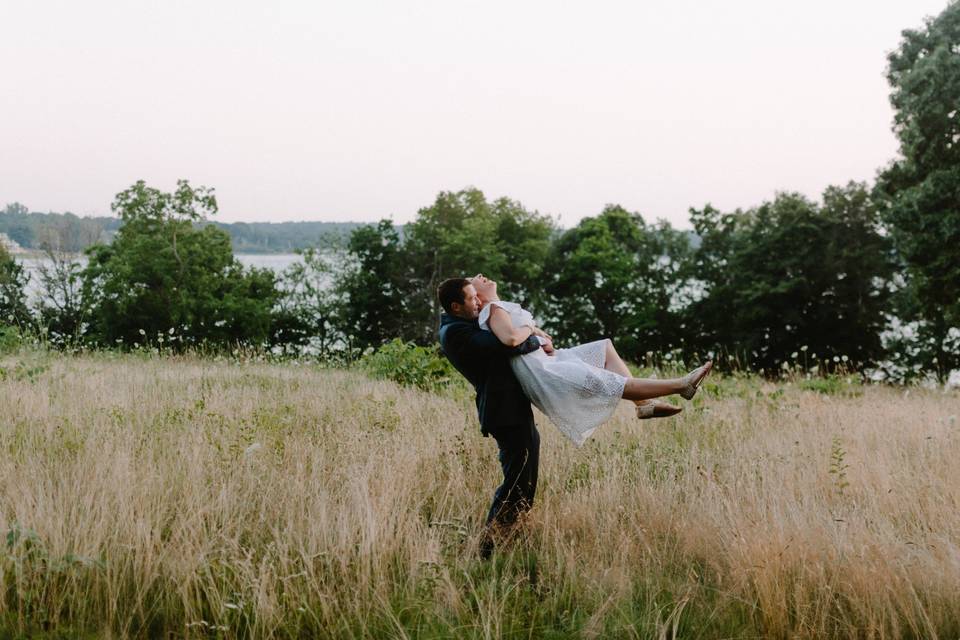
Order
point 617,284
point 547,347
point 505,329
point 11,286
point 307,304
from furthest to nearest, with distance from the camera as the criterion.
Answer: point 307,304 → point 617,284 → point 11,286 → point 547,347 → point 505,329

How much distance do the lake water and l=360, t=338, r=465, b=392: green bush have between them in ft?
83.0

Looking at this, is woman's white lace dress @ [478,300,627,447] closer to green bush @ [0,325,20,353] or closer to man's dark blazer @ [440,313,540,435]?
man's dark blazer @ [440,313,540,435]

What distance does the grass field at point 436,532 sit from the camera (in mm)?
3602

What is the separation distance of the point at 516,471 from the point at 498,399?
47cm

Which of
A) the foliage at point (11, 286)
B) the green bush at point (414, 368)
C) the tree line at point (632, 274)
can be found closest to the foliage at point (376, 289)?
the tree line at point (632, 274)

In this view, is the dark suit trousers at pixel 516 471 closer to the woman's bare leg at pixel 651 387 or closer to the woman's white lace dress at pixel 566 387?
the woman's white lace dress at pixel 566 387

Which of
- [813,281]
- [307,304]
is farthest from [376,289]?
[813,281]

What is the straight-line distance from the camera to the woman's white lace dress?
4.60m

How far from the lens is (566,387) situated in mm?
4613

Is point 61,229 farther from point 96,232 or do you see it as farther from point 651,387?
point 651,387

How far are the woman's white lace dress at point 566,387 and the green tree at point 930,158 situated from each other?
1973 cm

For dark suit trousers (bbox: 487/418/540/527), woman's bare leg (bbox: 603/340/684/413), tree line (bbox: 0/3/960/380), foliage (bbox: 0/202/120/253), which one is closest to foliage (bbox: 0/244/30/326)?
tree line (bbox: 0/3/960/380)

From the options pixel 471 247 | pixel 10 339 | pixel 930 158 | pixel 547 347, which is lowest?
pixel 10 339

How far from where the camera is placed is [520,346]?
4551 mm
